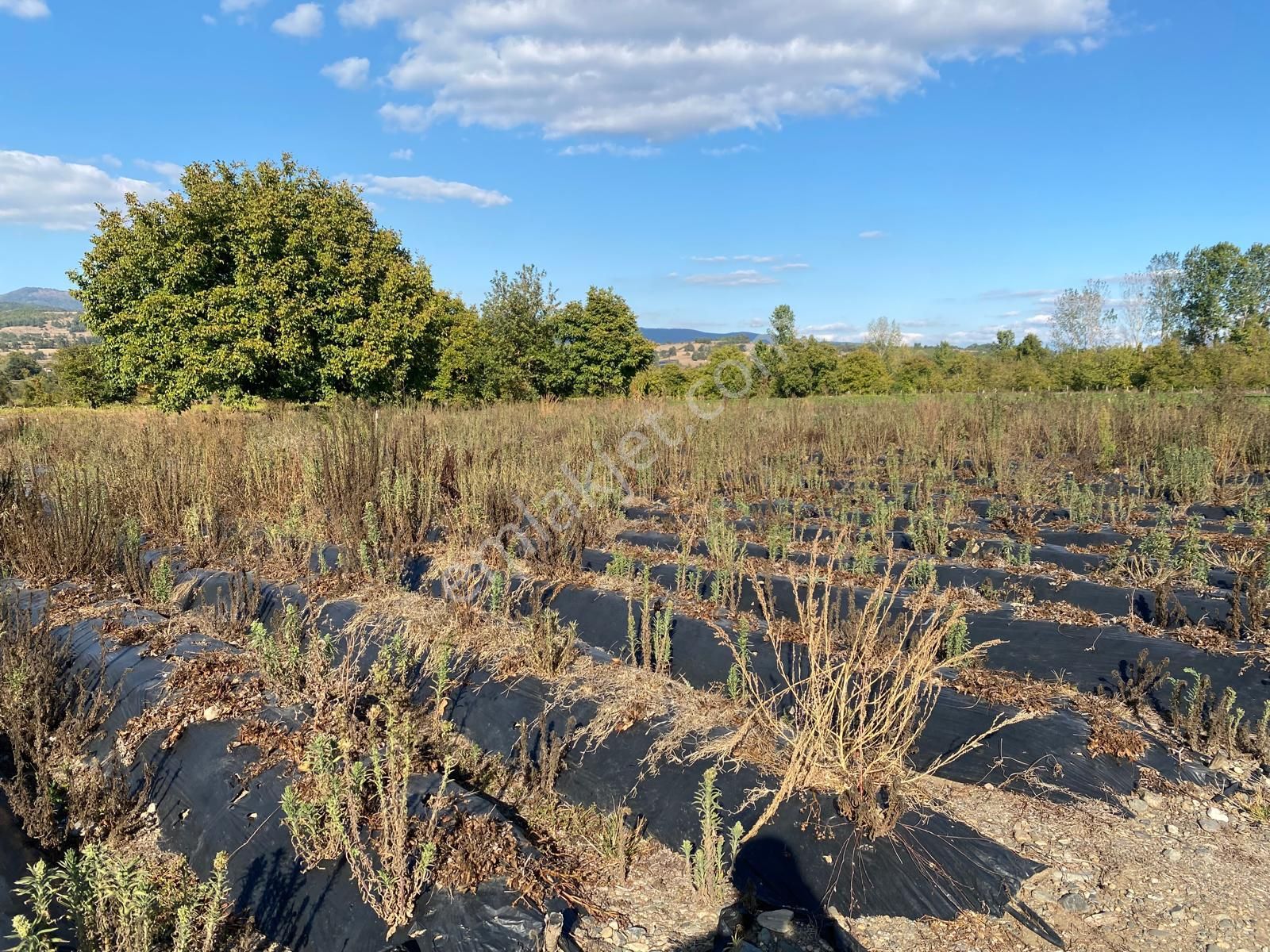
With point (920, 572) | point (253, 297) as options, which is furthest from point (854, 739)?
point (253, 297)

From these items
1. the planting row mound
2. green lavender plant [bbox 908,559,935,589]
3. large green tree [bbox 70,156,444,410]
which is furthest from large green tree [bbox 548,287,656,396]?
the planting row mound

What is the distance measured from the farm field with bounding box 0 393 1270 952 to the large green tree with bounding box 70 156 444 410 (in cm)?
785

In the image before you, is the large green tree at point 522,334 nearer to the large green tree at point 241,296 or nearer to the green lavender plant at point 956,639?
the large green tree at point 241,296

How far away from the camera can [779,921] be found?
7.83ft

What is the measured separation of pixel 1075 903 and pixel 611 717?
1.98 metres

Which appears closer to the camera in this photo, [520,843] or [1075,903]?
[1075,903]

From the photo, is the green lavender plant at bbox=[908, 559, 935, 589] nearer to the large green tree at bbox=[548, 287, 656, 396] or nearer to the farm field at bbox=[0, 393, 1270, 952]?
the farm field at bbox=[0, 393, 1270, 952]

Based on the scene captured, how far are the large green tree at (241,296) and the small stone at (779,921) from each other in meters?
13.0

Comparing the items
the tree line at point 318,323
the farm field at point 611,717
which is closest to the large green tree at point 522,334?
the tree line at point 318,323

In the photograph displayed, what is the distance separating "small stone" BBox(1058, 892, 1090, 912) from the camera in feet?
7.97

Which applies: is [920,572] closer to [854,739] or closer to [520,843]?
[854,739]

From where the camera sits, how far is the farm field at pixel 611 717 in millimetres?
2426

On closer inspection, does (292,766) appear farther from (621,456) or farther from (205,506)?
(621,456)

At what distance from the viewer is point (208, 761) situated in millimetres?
3057
